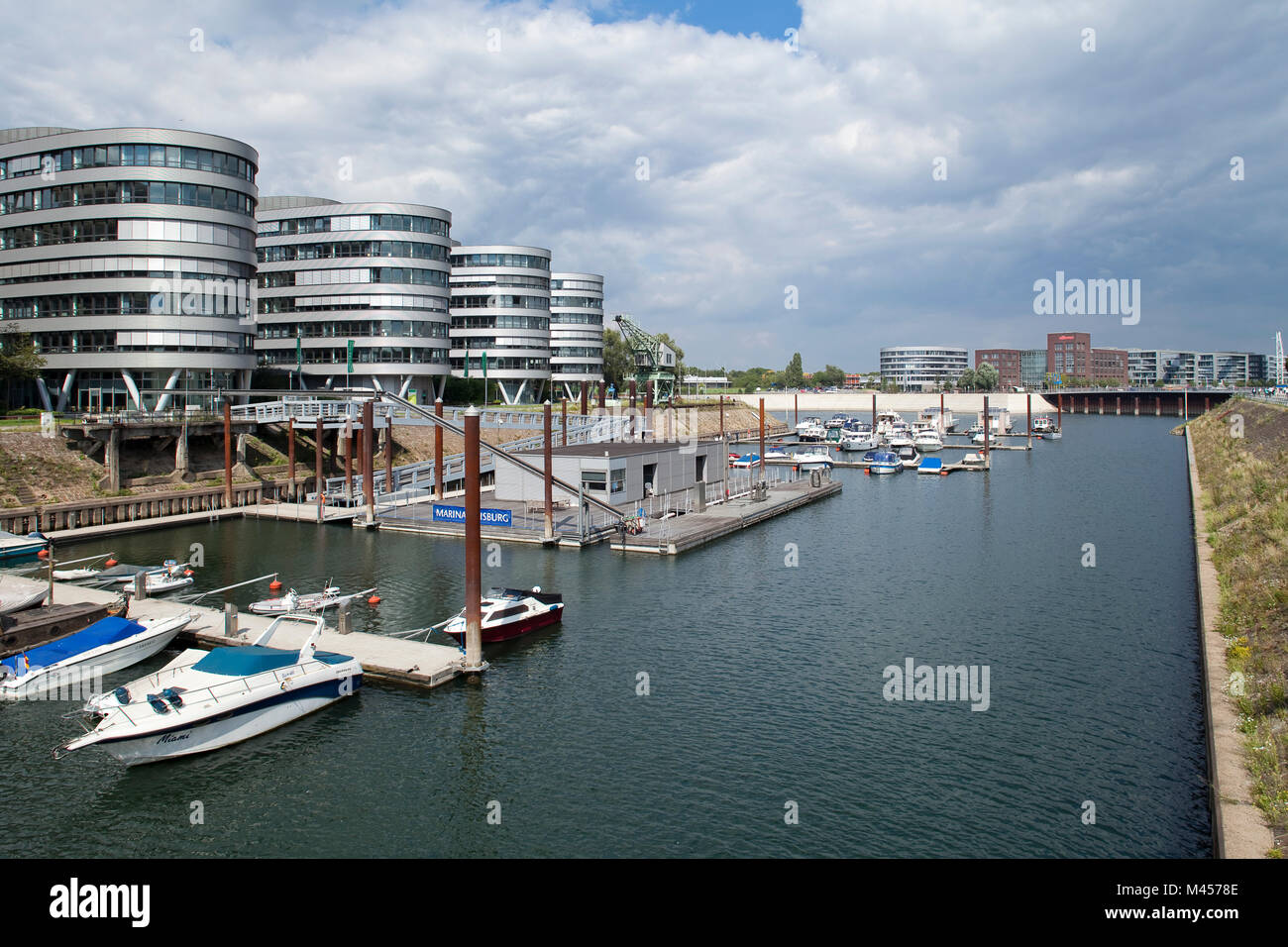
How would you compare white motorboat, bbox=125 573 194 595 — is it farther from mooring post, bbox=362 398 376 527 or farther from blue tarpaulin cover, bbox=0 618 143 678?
mooring post, bbox=362 398 376 527

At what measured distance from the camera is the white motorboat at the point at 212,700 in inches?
909

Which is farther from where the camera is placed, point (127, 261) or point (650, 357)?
point (650, 357)

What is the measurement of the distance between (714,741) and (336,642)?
14525 millimetres

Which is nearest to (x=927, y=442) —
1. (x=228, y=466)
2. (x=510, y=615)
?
(x=228, y=466)

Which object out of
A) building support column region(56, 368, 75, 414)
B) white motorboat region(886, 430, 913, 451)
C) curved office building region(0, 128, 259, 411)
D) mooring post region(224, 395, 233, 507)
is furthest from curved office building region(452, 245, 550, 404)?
mooring post region(224, 395, 233, 507)

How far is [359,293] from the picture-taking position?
10212 centimetres

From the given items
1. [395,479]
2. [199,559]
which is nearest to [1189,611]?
[199,559]

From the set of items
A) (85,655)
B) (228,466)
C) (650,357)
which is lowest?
(85,655)

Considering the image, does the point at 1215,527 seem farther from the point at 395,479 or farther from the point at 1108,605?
the point at 395,479

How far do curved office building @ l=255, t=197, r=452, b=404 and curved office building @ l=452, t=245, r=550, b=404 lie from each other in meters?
23.9

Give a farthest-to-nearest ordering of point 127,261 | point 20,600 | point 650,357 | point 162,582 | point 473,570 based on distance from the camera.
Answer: point 650,357, point 127,261, point 162,582, point 20,600, point 473,570

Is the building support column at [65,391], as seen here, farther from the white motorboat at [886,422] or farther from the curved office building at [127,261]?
the white motorboat at [886,422]
